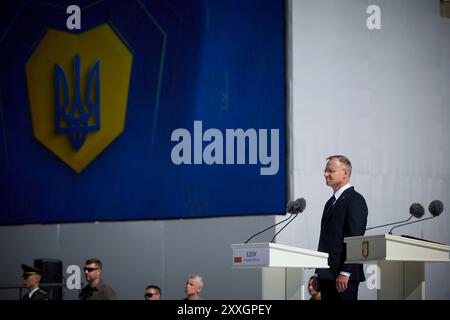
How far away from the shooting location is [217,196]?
1062 centimetres

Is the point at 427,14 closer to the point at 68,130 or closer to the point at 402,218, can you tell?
the point at 402,218

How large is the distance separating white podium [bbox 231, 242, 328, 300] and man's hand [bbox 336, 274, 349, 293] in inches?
6.4

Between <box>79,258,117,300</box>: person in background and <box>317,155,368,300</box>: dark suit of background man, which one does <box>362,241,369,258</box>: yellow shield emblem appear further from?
<box>79,258,117,300</box>: person in background

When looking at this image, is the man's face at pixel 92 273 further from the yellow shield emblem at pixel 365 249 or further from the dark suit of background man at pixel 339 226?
the yellow shield emblem at pixel 365 249

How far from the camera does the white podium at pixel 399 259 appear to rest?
20.2 ft

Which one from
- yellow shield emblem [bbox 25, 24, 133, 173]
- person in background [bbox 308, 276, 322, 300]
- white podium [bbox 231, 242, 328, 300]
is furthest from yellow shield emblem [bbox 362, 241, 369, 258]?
yellow shield emblem [bbox 25, 24, 133, 173]

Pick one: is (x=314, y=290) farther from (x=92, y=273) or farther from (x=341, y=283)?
(x=341, y=283)

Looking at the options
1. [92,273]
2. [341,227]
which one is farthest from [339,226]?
[92,273]

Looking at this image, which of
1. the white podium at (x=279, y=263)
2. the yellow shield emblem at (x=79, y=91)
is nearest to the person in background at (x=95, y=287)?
the white podium at (x=279, y=263)

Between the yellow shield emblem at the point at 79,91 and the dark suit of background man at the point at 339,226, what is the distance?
4719 millimetres

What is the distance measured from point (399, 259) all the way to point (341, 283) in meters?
0.60

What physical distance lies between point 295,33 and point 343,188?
411 centimetres
